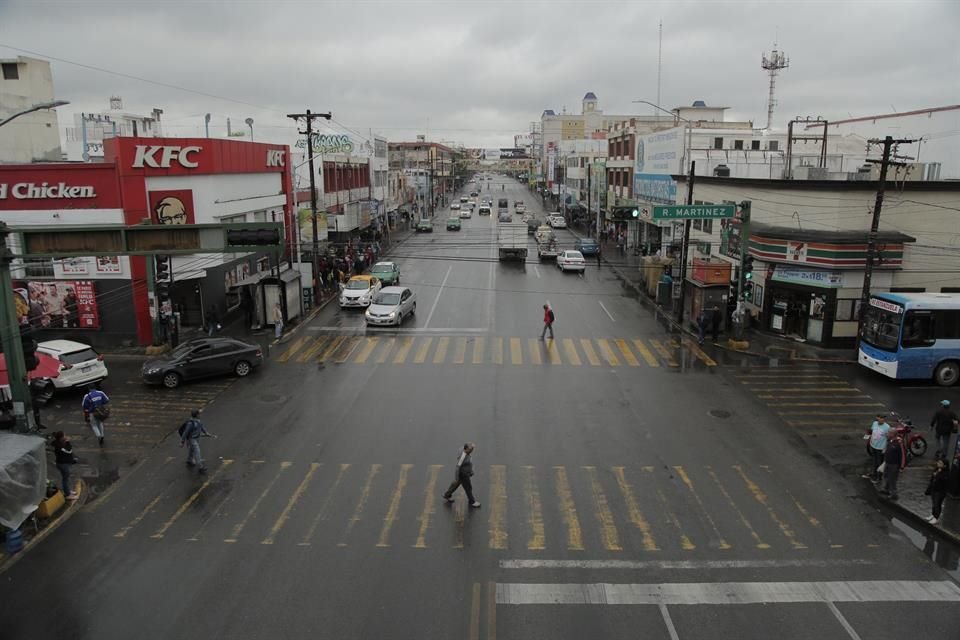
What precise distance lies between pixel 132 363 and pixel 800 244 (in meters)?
26.4

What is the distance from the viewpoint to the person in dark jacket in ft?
42.9

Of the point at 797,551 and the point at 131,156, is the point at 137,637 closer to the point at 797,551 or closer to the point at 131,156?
the point at 797,551

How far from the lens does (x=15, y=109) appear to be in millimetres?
55625

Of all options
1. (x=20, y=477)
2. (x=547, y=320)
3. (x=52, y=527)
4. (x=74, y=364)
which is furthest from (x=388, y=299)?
(x=20, y=477)

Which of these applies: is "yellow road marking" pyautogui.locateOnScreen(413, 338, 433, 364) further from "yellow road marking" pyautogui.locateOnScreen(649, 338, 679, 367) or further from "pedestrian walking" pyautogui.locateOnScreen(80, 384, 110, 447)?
"pedestrian walking" pyautogui.locateOnScreen(80, 384, 110, 447)

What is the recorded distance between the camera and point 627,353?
26938 millimetres

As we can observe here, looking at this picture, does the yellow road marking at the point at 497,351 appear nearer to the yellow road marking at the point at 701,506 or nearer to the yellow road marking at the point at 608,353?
the yellow road marking at the point at 608,353

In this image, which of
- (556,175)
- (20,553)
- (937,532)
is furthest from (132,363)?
(556,175)

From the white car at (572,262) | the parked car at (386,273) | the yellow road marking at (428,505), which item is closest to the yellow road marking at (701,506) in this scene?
the yellow road marking at (428,505)

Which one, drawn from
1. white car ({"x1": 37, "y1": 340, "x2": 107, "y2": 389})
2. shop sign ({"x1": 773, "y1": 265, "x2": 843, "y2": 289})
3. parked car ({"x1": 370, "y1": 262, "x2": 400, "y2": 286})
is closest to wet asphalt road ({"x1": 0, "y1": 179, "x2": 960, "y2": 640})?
white car ({"x1": 37, "y1": 340, "x2": 107, "y2": 389})

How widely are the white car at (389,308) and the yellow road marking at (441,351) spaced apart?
3.41 metres

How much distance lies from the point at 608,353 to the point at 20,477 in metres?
19.6

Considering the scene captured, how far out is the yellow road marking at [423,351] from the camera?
25.6 m

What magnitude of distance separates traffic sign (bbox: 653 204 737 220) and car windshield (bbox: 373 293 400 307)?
12093 mm
